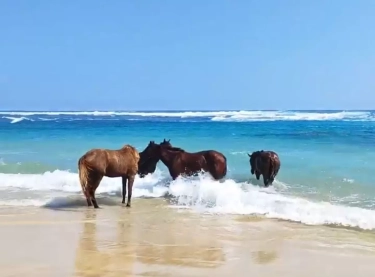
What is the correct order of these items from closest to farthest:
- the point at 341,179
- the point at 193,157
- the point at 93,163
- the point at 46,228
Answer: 1. the point at 46,228
2. the point at 93,163
3. the point at 193,157
4. the point at 341,179

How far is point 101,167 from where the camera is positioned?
322 inches

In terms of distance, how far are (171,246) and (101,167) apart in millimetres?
2950

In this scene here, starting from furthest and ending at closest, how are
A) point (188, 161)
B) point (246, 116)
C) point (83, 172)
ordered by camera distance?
1. point (246, 116)
2. point (188, 161)
3. point (83, 172)

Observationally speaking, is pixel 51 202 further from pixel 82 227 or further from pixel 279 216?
pixel 279 216

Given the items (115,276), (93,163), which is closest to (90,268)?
(115,276)

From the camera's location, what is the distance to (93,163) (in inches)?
319

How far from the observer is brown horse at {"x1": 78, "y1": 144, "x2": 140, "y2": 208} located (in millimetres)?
8078

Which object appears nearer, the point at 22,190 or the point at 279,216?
the point at 279,216

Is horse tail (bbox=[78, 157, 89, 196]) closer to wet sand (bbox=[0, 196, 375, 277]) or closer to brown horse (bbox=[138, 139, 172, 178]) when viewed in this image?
wet sand (bbox=[0, 196, 375, 277])

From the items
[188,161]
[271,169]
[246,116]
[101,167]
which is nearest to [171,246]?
[101,167]

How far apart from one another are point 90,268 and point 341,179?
732 centimetres

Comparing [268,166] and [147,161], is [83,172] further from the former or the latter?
[268,166]

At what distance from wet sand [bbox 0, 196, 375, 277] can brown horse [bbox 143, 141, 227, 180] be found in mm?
2151

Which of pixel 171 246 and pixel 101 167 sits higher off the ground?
pixel 101 167
